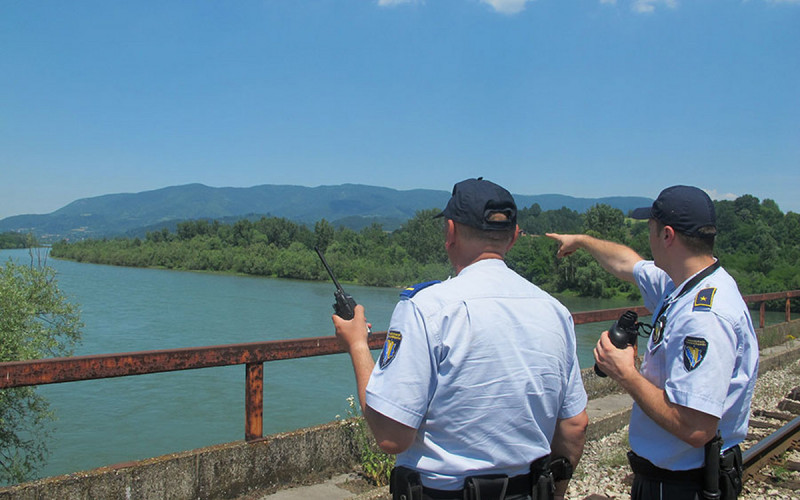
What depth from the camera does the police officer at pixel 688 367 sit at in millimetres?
2115

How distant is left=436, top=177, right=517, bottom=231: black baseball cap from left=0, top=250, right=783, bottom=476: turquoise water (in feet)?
36.8

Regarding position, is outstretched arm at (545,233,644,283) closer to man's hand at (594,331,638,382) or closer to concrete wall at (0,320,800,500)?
man's hand at (594,331,638,382)


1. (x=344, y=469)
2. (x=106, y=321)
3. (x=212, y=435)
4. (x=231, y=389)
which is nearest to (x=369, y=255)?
(x=106, y=321)

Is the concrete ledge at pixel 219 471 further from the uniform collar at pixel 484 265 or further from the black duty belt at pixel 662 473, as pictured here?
the uniform collar at pixel 484 265

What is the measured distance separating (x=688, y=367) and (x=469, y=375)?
0.80 m

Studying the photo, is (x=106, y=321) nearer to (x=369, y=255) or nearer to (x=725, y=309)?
(x=725, y=309)

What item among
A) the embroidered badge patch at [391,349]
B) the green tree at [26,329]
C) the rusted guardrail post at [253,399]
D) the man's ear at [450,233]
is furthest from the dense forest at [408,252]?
the embroidered badge patch at [391,349]

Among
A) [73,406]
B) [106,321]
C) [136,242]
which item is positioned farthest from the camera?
[136,242]

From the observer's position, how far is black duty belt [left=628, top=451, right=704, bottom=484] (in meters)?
2.31

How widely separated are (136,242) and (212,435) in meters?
82.3

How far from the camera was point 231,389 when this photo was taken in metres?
19.7

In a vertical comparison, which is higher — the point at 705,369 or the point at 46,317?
the point at 705,369

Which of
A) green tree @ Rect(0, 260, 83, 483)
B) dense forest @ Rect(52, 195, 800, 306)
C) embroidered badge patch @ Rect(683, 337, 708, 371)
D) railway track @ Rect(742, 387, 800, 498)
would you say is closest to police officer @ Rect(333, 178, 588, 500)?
embroidered badge patch @ Rect(683, 337, 708, 371)

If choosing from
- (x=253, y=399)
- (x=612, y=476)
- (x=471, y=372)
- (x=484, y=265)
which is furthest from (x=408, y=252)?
(x=471, y=372)
